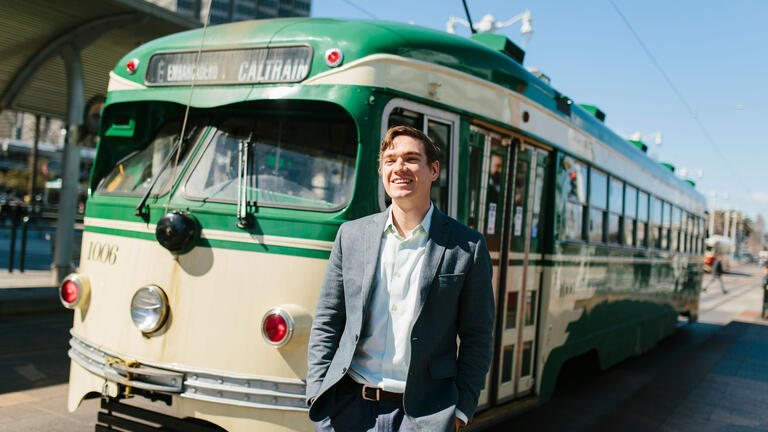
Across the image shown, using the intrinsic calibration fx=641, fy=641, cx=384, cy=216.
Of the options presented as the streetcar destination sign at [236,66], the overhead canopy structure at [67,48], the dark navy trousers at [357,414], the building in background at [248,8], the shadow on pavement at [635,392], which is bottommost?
the shadow on pavement at [635,392]

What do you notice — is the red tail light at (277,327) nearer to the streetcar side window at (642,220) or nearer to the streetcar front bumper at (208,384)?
the streetcar front bumper at (208,384)

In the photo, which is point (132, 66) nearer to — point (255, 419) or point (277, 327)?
Answer: point (277, 327)

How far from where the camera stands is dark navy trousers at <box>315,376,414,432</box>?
97.3 inches

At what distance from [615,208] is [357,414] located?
229 inches

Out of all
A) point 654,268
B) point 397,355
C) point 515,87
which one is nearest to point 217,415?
point 397,355

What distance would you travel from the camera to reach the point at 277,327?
3.40 meters

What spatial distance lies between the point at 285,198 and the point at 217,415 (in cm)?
126

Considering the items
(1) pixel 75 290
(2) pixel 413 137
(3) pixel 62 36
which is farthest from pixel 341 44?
(3) pixel 62 36

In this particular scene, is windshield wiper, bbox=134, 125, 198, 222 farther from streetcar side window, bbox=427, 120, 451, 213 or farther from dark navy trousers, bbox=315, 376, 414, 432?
dark navy trousers, bbox=315, 376, 414, 432

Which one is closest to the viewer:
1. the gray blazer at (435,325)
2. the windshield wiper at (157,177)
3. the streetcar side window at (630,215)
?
the gray blazer at (435,325)

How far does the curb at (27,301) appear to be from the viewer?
31.2ft

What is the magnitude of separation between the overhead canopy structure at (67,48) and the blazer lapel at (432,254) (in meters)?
9.05

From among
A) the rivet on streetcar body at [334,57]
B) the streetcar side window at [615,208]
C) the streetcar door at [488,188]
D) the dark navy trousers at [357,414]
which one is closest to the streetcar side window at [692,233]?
the streetcar side window at [615,208]

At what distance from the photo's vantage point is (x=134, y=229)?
3963 mm
